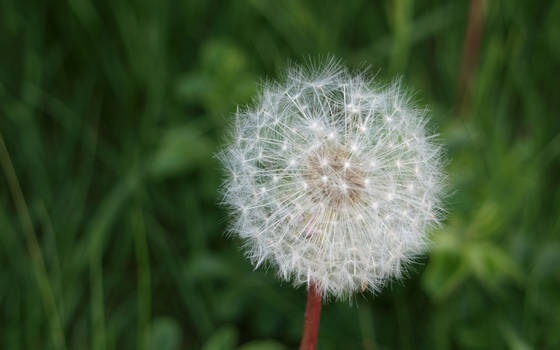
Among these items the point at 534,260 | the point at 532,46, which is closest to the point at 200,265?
the point at 534,260

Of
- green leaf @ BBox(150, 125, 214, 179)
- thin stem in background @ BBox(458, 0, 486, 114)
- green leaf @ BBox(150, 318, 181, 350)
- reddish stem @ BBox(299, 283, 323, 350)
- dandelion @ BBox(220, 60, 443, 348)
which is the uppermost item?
thin stem in background @ BBox(458, 0, 486, 114)

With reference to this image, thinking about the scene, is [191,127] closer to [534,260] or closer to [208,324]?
[208,324]

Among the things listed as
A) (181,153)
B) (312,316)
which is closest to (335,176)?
(312,316)

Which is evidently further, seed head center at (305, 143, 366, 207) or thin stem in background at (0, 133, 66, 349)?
thin stem in background at (0, 133, 66, 349)

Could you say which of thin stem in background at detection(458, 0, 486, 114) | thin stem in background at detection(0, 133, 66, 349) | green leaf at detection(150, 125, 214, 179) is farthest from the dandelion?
thin stem in background at detection(458, 0, 486, 114)

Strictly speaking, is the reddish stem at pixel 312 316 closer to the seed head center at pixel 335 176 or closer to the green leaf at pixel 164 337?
the seed head center at pixel 335 176

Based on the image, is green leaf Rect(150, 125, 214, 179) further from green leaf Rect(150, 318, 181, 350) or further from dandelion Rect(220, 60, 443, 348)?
dandelion Rect(220, 60, 443, 348)

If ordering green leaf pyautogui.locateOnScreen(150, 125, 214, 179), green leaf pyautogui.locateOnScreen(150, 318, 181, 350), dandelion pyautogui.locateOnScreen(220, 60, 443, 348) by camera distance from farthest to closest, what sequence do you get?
green leaf pyautogui.locateOnScreen(150, 125, 214, 179)
green leaf pyautogui.locateOnScreen(150, 318, 181, 350)
dandelion pyautogui.locateOnScreen(220, 60, 443, 348)
